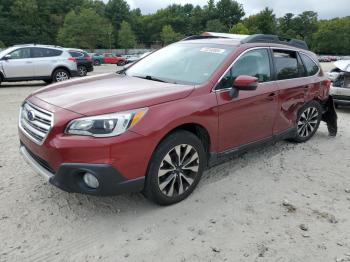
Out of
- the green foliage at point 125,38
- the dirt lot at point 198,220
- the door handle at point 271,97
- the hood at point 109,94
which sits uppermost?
the green foliage at point 125,38

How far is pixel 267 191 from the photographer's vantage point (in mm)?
4211

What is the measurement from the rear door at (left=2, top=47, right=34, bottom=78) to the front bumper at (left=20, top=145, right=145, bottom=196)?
11.1 m

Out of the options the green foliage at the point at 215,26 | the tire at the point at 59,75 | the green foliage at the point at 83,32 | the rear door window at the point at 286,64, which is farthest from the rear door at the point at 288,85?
the green foliage at the point at 215,26

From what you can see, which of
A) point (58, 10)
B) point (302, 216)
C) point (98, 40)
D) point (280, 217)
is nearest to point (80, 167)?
point (280, 217)

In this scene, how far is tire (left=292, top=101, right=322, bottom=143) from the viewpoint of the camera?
5.86m

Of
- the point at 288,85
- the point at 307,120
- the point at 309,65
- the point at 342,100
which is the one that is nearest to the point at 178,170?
the point at 288,85

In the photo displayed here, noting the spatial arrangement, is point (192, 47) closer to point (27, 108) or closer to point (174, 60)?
point (174, 60)

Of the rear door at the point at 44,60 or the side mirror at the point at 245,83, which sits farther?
the rear door at the point at 44,60

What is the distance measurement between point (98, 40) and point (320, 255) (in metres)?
75.2

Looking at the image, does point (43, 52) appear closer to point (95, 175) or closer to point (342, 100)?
point (342, 100)

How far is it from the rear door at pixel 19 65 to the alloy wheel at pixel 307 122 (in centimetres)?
1068

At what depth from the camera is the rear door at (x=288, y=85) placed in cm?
504

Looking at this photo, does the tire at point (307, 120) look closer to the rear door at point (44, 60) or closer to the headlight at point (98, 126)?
the headlight at point (98, 126)

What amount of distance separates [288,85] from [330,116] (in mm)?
1950
